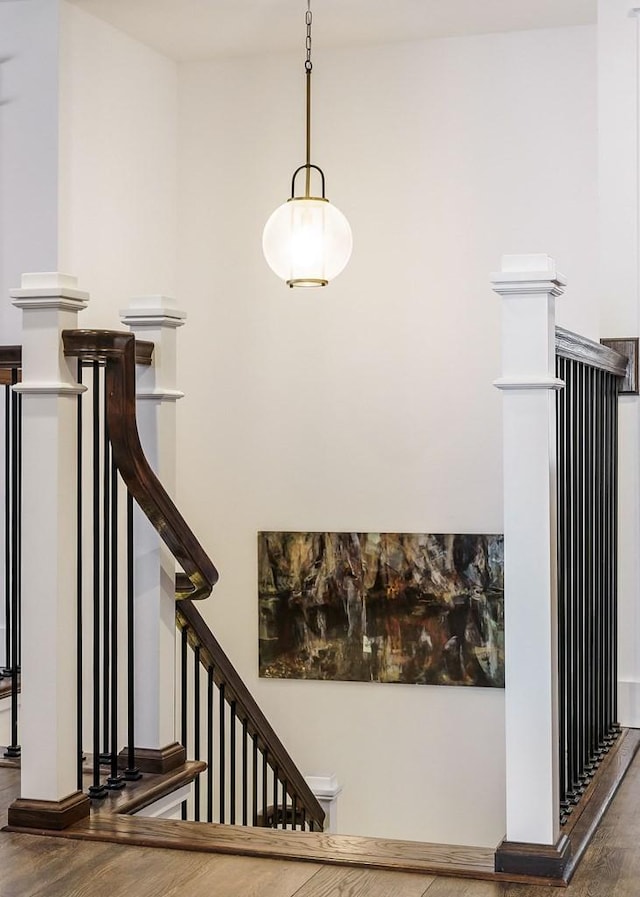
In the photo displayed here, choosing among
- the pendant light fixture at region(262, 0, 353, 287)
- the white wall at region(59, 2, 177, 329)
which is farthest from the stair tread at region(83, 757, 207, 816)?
the white wall at region(59, 2, 177, 329)

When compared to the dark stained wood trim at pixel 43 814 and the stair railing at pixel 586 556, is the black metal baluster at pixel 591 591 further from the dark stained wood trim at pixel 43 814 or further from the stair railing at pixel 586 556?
the dark stained wood trim at pixel 43 814

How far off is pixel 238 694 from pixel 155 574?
92 cm

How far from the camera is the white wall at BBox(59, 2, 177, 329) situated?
192 inches

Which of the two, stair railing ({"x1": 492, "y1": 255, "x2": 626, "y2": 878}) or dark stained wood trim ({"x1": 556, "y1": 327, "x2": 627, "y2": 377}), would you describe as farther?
dark stained wood trim ({"x1": 556, "y1": 327, "x2": 627, "y2": 377})

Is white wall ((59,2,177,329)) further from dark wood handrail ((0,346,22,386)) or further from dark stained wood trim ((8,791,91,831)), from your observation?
dark stained wood trim ((8,791,91,831))

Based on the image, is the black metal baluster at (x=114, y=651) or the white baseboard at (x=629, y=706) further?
the white baseboard at (x=629, y=706)

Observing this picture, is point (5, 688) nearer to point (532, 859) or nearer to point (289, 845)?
point (289, 845)

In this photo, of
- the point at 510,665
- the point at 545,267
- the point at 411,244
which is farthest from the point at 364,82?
the point at 510,665

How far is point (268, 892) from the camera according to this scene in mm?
2475

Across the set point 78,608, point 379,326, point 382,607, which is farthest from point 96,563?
point 379,326

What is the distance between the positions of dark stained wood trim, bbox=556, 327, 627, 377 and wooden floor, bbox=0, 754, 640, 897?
1.18m

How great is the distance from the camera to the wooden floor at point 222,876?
2.47 metres

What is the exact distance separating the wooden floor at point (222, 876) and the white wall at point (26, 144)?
8.51ft

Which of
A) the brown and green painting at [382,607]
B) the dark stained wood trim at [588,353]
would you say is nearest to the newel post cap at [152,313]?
the dark stained wood trim at [588,353]
